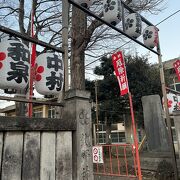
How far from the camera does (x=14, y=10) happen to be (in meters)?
12.1

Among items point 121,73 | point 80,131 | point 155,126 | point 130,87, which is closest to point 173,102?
point 155,126

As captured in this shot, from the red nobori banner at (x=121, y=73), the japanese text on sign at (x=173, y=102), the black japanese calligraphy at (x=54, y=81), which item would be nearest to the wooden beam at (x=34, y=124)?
the black japanese calligraphy at (x=54, y=81)

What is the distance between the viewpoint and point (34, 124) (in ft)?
8.41

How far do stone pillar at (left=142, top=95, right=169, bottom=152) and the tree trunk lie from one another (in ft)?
14.1

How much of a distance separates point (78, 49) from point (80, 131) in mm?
6704

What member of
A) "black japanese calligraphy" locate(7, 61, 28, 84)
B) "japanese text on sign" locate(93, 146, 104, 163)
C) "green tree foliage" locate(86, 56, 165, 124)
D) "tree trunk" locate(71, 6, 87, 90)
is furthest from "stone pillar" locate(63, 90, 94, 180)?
"green tree foliage" locate(86, 56, 165, 124)

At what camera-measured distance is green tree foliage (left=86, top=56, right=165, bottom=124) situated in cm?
1698

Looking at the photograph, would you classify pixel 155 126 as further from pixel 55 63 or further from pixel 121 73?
pixel 55 63

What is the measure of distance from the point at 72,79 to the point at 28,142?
684 centimetres

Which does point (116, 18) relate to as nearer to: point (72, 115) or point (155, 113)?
point (72, 115)

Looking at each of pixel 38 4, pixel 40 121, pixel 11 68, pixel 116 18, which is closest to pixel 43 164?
pixel 40 121

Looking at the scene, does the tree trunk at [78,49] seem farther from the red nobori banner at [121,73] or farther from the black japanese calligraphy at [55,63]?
the black japanese calligraphy at [55,63]

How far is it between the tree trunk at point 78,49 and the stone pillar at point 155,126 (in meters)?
4.30

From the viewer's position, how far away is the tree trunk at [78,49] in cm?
915
